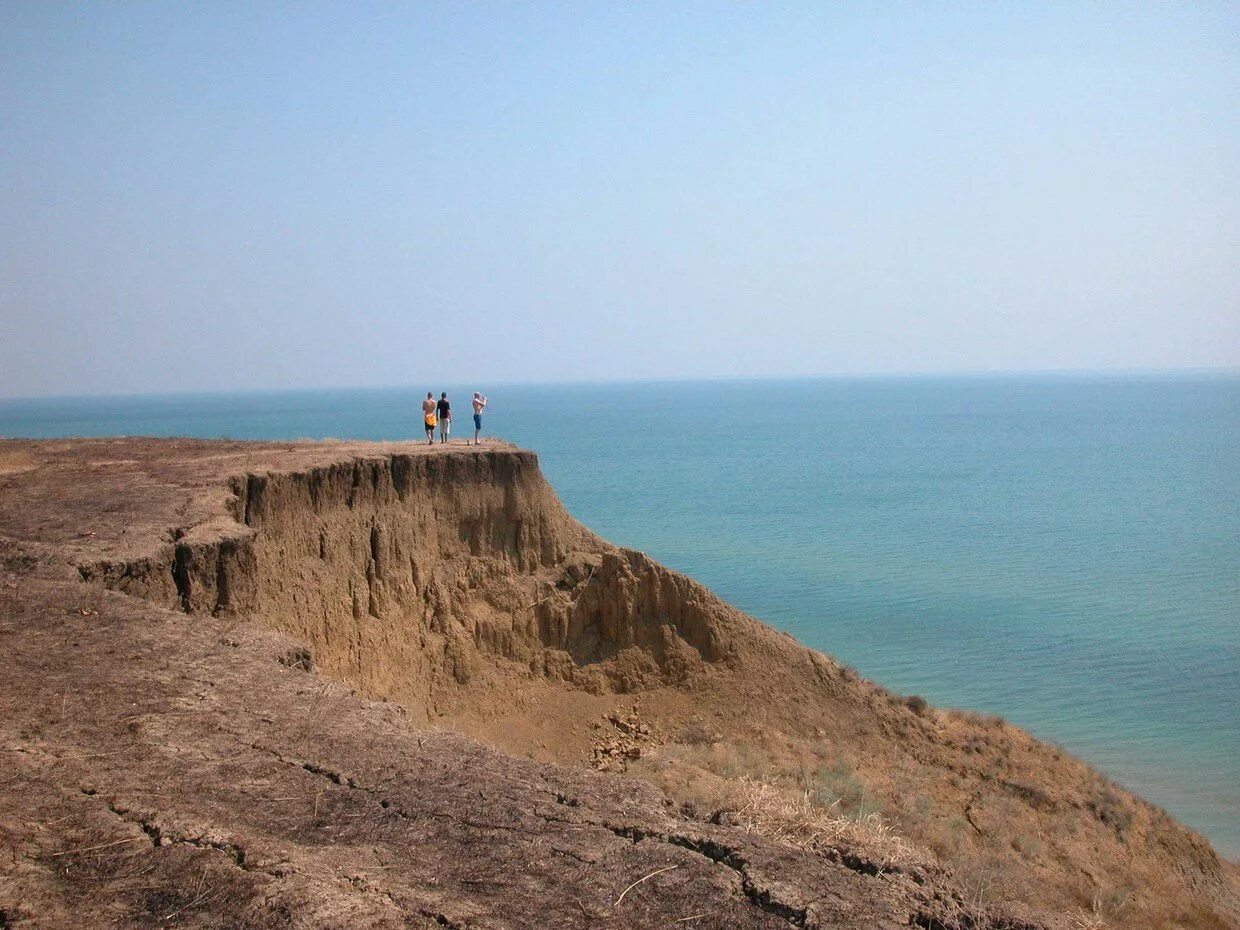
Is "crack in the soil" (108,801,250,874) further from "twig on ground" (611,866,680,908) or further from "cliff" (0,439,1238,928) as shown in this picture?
"twig on ground" (611,866,680,908)

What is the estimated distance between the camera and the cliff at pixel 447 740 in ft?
18.6

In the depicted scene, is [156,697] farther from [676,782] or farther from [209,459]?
[209,459]

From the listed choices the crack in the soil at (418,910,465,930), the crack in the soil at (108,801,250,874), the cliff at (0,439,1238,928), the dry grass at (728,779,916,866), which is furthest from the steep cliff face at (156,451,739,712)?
the crack in the soil at (418,910,465,930)

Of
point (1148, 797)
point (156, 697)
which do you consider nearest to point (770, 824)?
point (156, 697)

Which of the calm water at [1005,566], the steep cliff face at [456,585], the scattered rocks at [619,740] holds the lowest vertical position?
the calm water at [1005,566]

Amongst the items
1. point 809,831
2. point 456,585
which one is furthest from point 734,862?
point 456,585

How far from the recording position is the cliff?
5.67 meters

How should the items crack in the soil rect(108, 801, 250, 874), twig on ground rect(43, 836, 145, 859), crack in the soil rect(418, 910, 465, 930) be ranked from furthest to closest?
crack in the soil rect(108, 801, 250, 874)
twig on ground rect(43, 836, 145, 859)
crack in the soil rect(418, 910, 465, 930)

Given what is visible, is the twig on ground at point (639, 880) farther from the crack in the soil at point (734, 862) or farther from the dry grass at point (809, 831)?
the dry grass at point (809, 831)

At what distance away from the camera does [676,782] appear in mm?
15562

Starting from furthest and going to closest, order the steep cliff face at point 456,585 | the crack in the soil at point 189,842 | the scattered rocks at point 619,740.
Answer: the scattered rocks at point 619,740 < the steep cliff face at point 456,585 < the crack in the soil at point 189,842

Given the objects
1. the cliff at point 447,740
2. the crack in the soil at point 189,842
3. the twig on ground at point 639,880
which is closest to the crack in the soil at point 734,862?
the cliff at point 447,740

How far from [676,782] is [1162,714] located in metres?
15.6

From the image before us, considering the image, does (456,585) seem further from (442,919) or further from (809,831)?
(442,919)
